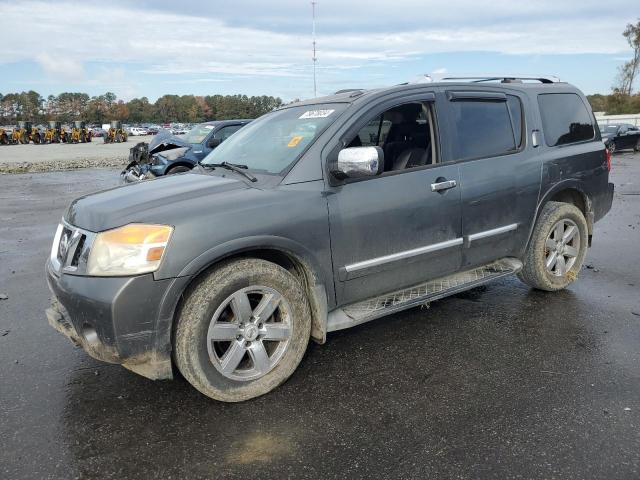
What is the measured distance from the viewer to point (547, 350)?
3.77m

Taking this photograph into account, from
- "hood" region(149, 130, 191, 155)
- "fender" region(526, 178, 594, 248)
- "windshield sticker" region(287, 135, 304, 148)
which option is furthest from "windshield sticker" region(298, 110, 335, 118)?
"hood" region(149, 130, 191, 155)

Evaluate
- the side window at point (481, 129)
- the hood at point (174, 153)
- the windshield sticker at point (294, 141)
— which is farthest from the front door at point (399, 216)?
the hood at point (174, 153)

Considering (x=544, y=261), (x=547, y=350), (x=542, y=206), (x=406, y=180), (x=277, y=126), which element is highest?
(x=277, y=126)

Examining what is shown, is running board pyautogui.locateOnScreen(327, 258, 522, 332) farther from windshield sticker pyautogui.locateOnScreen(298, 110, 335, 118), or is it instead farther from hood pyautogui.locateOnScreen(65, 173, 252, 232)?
windshield sticker pyautogui.locateOnScreen(298, 110, 335, 118)

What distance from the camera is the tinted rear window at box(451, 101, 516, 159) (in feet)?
13.5

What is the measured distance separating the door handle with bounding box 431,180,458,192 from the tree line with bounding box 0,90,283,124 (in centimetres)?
10427

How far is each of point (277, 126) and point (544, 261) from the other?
2.68 metres

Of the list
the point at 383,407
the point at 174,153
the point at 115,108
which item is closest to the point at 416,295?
the point at 383,407

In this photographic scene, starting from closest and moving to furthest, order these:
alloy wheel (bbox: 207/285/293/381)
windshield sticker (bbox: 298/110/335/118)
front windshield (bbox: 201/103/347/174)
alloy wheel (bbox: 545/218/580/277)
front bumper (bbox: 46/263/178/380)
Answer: front bumper (bbox: 46/263/178/380)
alloy wheel (bbox: 207/285/293/381)
front windshield (bbox: 201/103/347/174)
windshield sticker (bbox: 298/110/335/118)
alloy wheel (bbox: 545/218/580/277)

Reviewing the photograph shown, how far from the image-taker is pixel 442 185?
151 inches

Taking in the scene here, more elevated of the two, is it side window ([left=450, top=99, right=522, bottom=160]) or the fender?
side window ([left=450, top=99, right=522, bottom=160])

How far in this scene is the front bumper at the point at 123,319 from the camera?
109 inches

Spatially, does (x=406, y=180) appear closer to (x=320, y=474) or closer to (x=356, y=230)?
(x=356, y=230)

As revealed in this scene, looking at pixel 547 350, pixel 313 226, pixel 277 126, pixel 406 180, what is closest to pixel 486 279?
pixel 547 350
